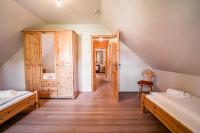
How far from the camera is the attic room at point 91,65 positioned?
1721 mm

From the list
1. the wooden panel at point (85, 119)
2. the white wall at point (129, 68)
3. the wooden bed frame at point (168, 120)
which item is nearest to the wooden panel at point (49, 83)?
the wooden panel at point (85, 119)

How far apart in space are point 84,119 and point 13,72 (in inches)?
127

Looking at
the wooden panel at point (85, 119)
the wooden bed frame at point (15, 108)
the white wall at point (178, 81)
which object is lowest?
the wooden panel at point (85, 119)

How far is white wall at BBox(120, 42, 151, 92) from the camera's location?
4.34 m

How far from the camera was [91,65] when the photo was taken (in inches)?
173

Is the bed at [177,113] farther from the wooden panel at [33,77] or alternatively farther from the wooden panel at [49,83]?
the wooden panel at [33,77]

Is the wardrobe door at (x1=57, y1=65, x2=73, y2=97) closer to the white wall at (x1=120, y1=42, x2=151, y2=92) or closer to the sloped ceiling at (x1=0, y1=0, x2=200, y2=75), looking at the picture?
the sloped ceiling at (x1=0, y1=0, x2=200, y2=75)

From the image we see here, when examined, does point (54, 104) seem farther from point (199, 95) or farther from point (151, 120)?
point (199, 95)

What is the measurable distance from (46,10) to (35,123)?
2.64 meters

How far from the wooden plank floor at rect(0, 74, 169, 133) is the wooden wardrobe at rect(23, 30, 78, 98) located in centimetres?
46

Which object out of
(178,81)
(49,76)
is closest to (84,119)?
(49,76)

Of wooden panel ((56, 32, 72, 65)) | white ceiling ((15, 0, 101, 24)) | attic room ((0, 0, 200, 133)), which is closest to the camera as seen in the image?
attic room ((0, 0, 200, 133))

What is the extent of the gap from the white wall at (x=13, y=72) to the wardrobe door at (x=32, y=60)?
2.68 ft

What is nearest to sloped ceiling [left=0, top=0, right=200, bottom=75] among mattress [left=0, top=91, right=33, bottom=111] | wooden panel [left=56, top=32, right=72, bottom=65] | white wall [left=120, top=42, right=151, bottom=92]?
wooden panel [left=56, top=32, right=72, bottom=65]
